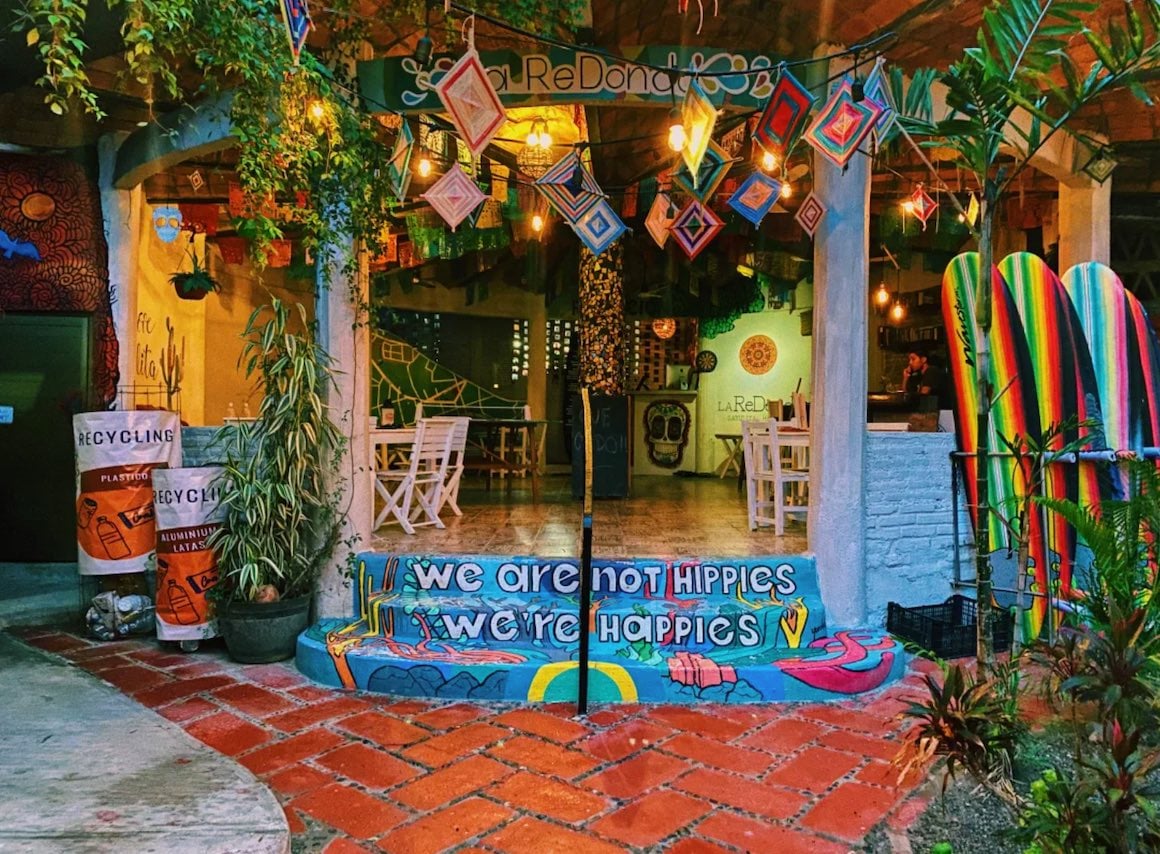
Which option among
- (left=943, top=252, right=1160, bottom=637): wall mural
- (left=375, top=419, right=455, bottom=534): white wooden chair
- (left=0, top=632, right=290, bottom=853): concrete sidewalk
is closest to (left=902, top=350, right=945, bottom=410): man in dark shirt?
(left=943, top=252, right=1160, bottom=637): wall mural

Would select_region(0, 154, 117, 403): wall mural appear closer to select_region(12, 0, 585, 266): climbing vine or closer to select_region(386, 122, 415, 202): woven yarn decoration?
select_region(12, 0, 585, 266): climbing vine

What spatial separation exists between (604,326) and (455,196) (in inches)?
105

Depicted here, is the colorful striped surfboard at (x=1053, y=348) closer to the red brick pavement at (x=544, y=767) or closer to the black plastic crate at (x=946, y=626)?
the black plastic crate at (x=946, y=626)

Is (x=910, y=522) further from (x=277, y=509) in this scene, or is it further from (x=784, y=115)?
(x=277, y=509)

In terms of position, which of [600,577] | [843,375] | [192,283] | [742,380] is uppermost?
[192,283]

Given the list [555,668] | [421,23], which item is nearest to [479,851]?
[555,668]

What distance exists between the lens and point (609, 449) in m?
6.36

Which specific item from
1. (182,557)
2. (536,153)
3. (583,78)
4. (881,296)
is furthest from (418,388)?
(583,78)

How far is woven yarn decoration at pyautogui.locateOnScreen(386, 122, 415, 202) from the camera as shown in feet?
12.4

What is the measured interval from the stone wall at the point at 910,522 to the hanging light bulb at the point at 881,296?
16.1 ft

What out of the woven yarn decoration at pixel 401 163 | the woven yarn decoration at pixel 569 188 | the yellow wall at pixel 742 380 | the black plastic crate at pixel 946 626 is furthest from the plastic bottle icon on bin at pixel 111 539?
the yellow wall at pixel 742 380

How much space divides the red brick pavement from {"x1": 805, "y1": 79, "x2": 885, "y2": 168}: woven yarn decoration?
2.51 m

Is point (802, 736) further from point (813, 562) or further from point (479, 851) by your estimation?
point (479, 851)

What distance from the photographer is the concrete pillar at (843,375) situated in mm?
3746
